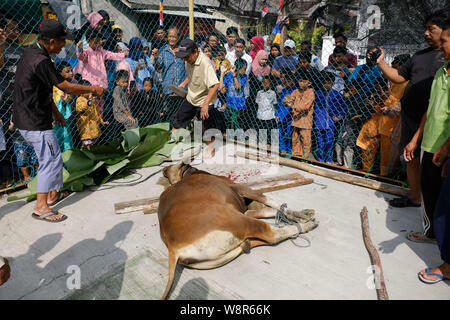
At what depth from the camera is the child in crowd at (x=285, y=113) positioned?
5.20 meters

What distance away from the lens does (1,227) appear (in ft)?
10.3

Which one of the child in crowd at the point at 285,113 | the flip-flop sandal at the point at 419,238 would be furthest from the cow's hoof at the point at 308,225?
the child in crowd at the point at 285,113

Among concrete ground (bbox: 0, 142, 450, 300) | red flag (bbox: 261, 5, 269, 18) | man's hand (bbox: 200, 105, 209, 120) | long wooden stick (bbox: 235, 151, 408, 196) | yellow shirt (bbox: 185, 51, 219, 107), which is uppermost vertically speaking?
red flag (bbox: 261, 5, 269, 18)

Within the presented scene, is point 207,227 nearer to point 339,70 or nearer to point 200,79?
point 200,79

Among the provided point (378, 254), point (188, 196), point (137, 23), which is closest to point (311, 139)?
point (378, 254)

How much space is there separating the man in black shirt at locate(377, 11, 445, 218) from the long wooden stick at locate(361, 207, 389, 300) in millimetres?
658

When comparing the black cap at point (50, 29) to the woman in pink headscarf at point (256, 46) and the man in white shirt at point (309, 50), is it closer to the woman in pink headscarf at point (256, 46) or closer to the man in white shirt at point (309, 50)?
the man in white shirt at point (309, 50)

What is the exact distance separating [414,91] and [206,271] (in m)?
2.76

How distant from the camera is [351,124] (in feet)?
15.1

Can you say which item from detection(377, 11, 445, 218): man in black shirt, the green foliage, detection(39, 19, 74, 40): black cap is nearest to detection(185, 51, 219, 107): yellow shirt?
the green foliage

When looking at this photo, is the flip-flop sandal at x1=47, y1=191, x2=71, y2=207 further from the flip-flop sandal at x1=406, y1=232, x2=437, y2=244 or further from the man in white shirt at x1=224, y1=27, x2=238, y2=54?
the man in white shirt at x1=224, y1=27, x2=238, y2=54

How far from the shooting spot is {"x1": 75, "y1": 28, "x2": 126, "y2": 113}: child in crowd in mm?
4906

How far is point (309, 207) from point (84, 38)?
4418 millimetres

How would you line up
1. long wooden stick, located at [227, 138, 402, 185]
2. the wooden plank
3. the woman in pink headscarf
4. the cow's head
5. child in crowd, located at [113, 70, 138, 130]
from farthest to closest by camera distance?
the woman in pink headscarf → child in crowd, located at [113, 70, 138, 130] → long wooden stick, located at [227, 138, 402, 185] → the cow's head → the wooden plank
